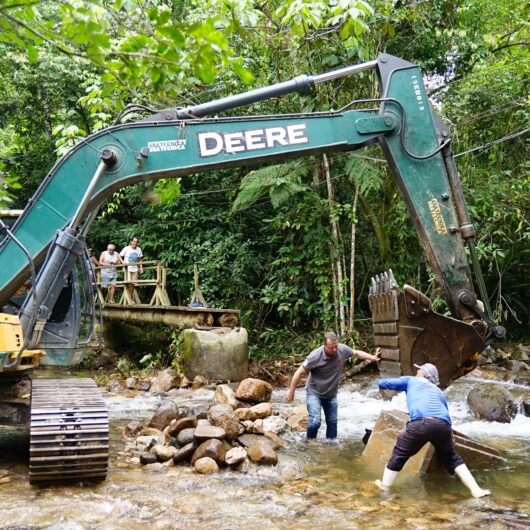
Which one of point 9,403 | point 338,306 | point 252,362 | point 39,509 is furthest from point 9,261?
point 338,306

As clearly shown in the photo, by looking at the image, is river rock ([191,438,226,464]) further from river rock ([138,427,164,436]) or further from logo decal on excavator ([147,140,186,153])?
logo decal on excavator ([147,140,186,153])

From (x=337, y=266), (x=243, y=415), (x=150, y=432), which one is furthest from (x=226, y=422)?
(x=337, y=266)

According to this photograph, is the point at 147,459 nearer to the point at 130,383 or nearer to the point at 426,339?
the point at 426,339

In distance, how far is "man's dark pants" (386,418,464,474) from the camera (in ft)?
17.1

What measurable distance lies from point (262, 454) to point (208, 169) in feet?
9.16

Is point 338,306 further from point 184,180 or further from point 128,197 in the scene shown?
point 128,197

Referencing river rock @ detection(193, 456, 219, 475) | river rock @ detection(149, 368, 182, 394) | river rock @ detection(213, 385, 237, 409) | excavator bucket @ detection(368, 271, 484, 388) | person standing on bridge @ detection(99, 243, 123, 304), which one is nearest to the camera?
river rock @ detection(193, 456, 219, 475)

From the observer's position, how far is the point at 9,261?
5871mm

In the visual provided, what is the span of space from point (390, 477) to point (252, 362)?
22.7 ft

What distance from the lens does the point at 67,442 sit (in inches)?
206

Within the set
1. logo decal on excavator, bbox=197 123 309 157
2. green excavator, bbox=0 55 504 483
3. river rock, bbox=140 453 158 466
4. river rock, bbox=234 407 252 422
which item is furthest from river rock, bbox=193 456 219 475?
logo decal on excavator, bbox=197 123 309 157

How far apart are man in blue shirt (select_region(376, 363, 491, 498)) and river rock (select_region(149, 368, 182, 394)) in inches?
242

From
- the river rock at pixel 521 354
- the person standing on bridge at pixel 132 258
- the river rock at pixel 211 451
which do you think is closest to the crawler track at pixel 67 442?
the river rock at pixel 211 451

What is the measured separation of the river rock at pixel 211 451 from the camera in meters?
6.12
